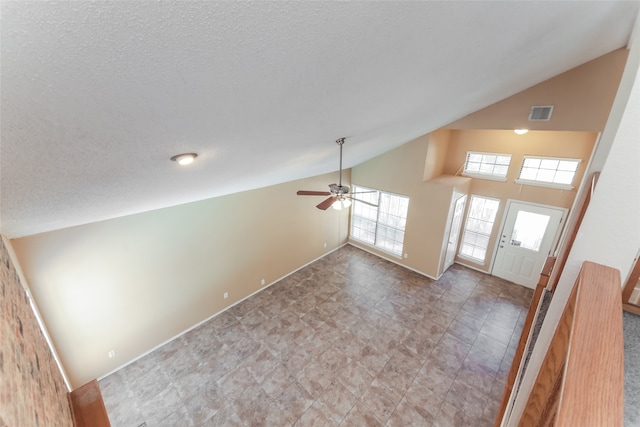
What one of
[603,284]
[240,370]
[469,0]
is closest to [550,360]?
[603,284]

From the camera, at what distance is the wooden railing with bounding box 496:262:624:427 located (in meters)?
0.45

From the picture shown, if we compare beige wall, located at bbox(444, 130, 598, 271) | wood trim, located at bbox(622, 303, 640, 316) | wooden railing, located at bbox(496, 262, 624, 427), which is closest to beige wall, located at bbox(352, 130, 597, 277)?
beige wall, located at bbox(444, 130, 598, 271)

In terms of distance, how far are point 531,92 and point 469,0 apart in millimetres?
4042

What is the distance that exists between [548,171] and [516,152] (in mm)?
659

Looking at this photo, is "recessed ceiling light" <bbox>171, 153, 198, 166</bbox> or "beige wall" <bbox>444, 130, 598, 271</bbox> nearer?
"recessed ceiling light" <bbox>171, 153, 198, 166</bbox>

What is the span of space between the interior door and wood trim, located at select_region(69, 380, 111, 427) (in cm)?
615

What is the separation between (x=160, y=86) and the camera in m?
1.08

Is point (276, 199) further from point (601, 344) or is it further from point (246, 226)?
point (601, 344)

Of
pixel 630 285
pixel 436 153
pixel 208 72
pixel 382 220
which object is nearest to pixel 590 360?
pixel 630 285

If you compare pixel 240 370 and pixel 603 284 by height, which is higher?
pixel 603 284

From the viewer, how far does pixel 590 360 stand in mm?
528

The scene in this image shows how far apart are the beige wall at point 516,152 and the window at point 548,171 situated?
84 millimetres

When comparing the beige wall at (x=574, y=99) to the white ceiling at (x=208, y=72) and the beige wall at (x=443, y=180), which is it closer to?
the beige wall at (x=443, y=180)

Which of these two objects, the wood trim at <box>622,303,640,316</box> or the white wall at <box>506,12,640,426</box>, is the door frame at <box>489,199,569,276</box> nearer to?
the wood trim at <box>622,303,640,316</box>
